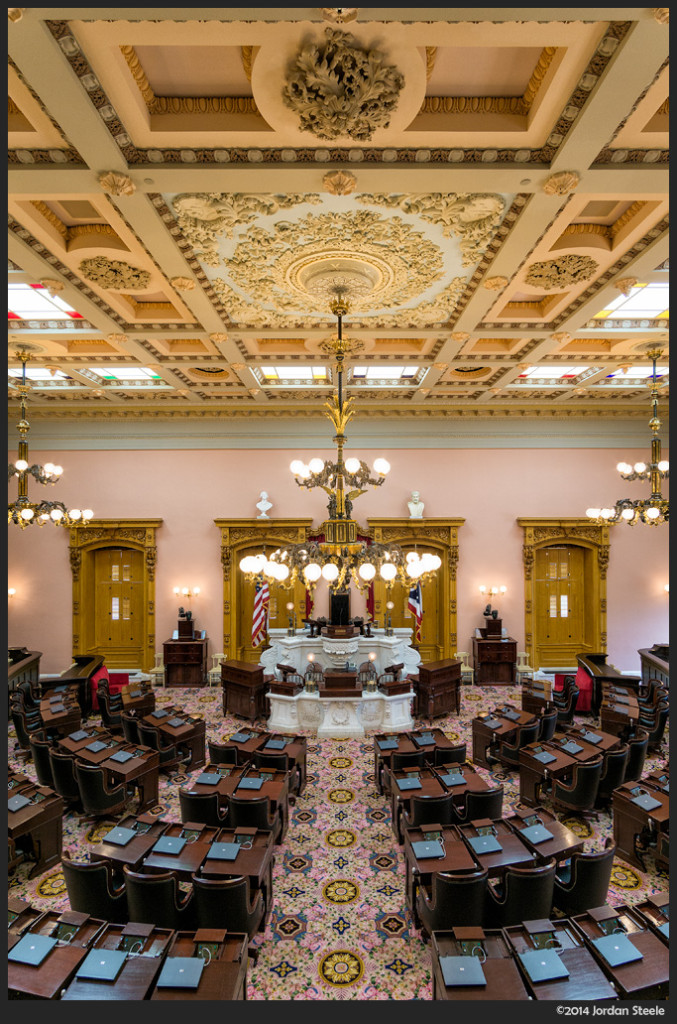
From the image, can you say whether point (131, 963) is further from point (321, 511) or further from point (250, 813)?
point (321, 511)

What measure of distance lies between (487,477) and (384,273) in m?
7.69

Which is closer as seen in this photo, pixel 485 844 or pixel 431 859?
pixel 431 859

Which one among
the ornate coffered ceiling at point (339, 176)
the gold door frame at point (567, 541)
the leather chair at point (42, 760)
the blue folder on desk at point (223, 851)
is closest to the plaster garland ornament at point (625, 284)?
the ornate coffered ceiling at point (339, 176)

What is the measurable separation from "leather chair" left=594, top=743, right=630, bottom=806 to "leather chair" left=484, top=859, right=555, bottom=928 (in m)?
2.77

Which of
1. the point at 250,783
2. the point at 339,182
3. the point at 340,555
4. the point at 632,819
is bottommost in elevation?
the point at 632,819

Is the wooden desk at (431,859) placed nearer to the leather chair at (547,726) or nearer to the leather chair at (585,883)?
A: the leather chair at (585,883)

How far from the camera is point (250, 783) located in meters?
6.13

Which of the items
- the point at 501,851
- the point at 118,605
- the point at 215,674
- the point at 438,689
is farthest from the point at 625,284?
the point at 118,605

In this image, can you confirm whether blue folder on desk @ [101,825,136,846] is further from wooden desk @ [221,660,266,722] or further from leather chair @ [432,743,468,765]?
wooden desk @ [221,660,266,722]

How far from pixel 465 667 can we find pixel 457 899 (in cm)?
837

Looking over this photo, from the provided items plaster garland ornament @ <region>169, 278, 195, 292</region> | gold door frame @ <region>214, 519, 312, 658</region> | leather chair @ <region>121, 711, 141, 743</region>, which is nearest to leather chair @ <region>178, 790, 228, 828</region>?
leather chair @ <region>121, 711, 141, 743</region>

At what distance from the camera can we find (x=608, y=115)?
387 centimetres

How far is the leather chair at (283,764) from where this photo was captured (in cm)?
683

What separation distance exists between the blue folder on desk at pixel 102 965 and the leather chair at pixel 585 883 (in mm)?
3737
